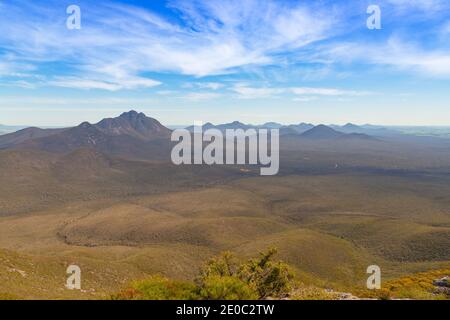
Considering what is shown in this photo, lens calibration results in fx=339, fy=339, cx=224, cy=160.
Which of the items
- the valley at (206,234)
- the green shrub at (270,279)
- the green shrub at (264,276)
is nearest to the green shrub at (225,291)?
the green shrub at (264,276)

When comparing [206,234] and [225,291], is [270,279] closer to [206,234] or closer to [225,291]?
[225,291]

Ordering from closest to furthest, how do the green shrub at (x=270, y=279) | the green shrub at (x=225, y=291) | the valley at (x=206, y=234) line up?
the green shrub at (x=225, y=291) < the green shrub at (x=270, y=279) < the valley at (x=206, y=234)

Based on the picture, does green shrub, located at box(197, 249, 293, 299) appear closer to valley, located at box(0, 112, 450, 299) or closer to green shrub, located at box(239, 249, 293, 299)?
green shrub, located at box(239, 249, 293, 299)

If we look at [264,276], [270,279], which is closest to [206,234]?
[264,276]

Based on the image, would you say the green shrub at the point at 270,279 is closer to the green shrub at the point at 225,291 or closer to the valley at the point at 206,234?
the green shrub at the point at 225,291

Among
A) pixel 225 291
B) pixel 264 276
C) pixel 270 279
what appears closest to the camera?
pixel 225 291

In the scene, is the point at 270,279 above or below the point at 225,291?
below

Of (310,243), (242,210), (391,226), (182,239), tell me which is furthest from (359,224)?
(182,239)

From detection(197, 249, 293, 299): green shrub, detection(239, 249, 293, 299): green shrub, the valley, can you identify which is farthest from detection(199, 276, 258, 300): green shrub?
the valley

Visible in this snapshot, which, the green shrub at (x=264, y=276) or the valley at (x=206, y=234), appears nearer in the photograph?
the green shrub at (x=264, y=276)

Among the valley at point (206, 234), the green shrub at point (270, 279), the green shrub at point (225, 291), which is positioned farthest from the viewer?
the valley at point (206, 234)

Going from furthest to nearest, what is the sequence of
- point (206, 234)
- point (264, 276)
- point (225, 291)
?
1. point (206, 234)
2. point (264, 276)
3. point (225, 291)

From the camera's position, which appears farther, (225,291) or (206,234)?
(206,234)
